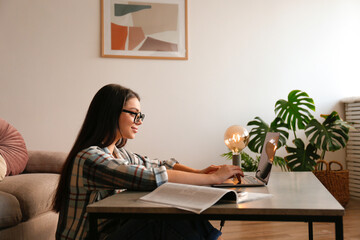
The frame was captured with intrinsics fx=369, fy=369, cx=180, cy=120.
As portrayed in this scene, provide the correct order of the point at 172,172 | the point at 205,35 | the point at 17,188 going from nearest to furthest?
1. the point at 172,172
2. the point at 17,188
3. the point at 205,35

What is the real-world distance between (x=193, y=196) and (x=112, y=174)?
10.9 inches

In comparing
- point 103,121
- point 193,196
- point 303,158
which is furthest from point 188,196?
point 303,158

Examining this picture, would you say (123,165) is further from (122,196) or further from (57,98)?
(57,98)

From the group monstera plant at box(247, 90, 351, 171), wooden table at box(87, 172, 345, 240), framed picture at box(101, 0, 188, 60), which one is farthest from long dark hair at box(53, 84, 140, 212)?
framed picture at box(101, 0, 188, 60)

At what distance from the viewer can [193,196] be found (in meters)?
1.01

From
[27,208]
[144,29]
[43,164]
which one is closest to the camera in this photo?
[27,208]

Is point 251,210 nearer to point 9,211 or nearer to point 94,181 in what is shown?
point 94,181

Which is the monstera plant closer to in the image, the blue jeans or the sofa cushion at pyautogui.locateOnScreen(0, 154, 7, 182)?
the sofa cushion at pyautogui.locateOnScreen(0, 154, 7, 182)

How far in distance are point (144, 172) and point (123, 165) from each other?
70 mm

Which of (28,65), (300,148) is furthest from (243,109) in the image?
(28,65)

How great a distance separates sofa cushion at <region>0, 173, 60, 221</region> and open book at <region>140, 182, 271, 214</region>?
1094 millimetres

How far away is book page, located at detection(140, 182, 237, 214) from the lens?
0.94m

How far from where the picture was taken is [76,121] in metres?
3.42

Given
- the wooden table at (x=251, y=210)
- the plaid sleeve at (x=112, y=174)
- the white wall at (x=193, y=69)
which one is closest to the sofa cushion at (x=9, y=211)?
the plaid sleeve at (x=112, y=174)
